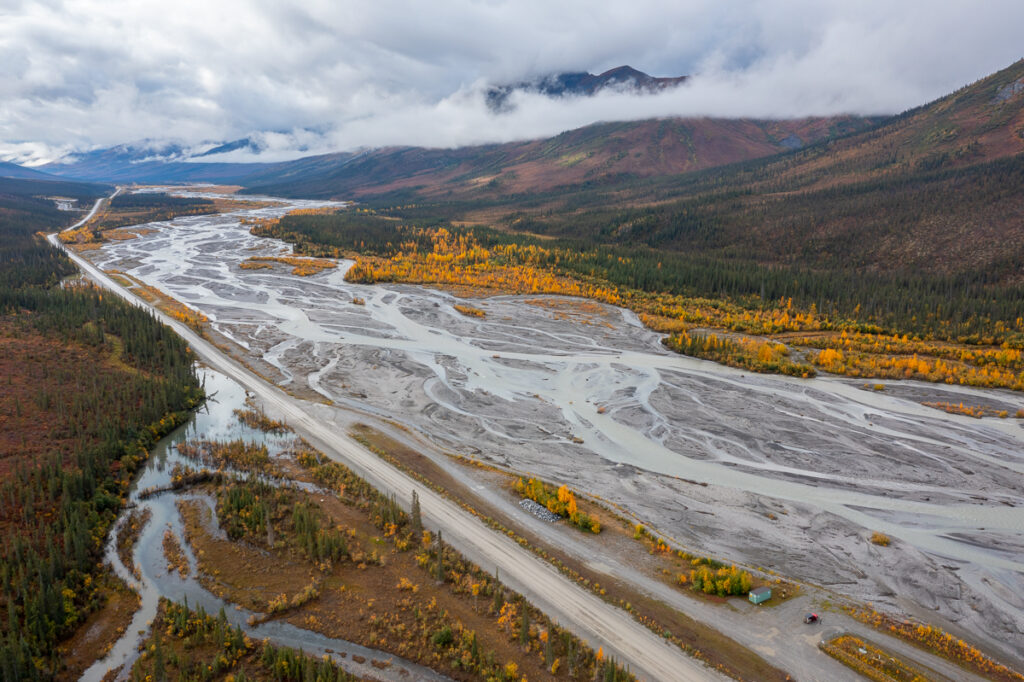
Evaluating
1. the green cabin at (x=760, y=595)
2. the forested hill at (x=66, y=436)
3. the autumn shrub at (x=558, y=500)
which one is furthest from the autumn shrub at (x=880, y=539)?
the forested hill at (x=66, y=436)

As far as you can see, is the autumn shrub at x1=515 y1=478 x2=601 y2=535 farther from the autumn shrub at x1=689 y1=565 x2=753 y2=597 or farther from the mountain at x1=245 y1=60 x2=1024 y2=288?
the mountain at x1=245 y1=60 x2=1024 y2=288

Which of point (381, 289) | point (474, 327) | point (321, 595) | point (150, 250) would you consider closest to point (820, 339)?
point (474, 327)

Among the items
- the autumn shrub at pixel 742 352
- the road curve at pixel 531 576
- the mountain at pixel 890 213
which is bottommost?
the road curve at pixel 531 576

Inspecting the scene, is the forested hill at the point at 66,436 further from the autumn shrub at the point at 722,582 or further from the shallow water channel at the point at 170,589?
the autumn shrub at the point at 722,582

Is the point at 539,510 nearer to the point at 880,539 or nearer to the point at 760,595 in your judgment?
the point at 760,595

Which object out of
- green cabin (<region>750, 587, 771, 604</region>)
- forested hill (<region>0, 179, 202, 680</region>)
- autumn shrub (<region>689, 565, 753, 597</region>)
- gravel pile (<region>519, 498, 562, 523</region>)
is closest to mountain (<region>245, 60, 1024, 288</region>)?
autumn shrub (<region>689, 565, 753, 597</region>)
